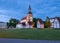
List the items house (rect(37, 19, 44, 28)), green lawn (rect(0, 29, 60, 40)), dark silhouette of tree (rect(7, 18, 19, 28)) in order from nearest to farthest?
1. green lawn (rect(0, 29, 60, 40))
2. house (rect(37, 19, 44, 28))
3. dark silhouette of tree (rect(7, 18, 19, 28))

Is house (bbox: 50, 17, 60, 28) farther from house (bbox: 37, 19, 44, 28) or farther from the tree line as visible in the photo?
house (bbox: 37, 19, 44, 28)

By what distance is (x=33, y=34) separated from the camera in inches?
123

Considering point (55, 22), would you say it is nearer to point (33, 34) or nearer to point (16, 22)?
point (33, 34)

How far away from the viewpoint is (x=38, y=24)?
3109 mm

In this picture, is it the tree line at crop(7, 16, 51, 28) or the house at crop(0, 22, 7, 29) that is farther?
the house at crop(0, 22, 7, 29)

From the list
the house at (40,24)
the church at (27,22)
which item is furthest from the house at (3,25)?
the house at (40,24)

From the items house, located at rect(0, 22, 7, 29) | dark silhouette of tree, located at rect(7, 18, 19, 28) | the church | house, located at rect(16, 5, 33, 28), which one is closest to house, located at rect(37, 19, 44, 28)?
the church

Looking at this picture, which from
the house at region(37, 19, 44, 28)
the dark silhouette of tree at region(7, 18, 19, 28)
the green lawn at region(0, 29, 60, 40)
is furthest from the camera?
the dark silhouette of tree at region(7, 18, 19, 28)

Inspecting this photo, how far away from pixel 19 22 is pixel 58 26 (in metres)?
0.66

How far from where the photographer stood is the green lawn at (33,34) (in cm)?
298

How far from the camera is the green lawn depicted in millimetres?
2982

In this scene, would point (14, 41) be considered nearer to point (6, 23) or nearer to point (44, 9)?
point (6, 23)

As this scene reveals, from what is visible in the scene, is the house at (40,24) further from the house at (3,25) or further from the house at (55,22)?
the house at (3,25)

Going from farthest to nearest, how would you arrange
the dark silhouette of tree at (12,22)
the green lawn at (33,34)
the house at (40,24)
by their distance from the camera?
the dark silhouette of tree at (12,22) < the house at (40,24) < the green lawn at (33,34)
